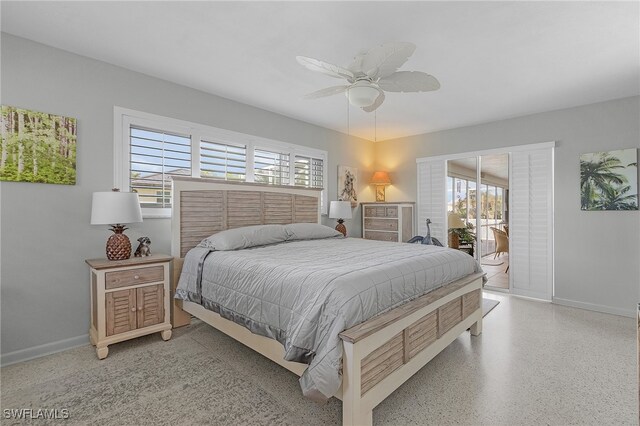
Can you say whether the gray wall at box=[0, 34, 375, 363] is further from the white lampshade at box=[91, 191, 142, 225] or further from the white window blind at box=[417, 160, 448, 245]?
the white window blind at box=[417, 160, 448, 245]

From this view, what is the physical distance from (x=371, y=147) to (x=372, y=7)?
13.2 feet

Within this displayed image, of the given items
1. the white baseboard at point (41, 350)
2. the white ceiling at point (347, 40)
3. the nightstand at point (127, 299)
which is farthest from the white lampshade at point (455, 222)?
the white baseboard at point (41, 350)

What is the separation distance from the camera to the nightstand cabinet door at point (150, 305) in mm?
2705

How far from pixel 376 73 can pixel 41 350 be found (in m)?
3.50

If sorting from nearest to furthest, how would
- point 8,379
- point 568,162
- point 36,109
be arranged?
1. point 8,379
2. point 36,109
3. point 568,162

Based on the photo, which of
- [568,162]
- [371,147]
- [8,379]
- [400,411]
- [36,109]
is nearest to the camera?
[400,411]

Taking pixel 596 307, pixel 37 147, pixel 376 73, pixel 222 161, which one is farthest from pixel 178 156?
pixel 596 307

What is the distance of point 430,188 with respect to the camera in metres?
5.33

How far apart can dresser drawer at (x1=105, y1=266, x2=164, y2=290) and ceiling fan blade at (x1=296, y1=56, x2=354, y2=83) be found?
2.18 meters

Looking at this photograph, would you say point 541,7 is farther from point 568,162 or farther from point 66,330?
point 66,330

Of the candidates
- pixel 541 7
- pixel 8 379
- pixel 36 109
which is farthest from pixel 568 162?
pixel 8 379

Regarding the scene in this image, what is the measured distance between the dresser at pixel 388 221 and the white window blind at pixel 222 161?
2.52 m

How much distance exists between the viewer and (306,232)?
377 cm

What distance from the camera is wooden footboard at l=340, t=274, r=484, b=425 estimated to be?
159 centimetres
